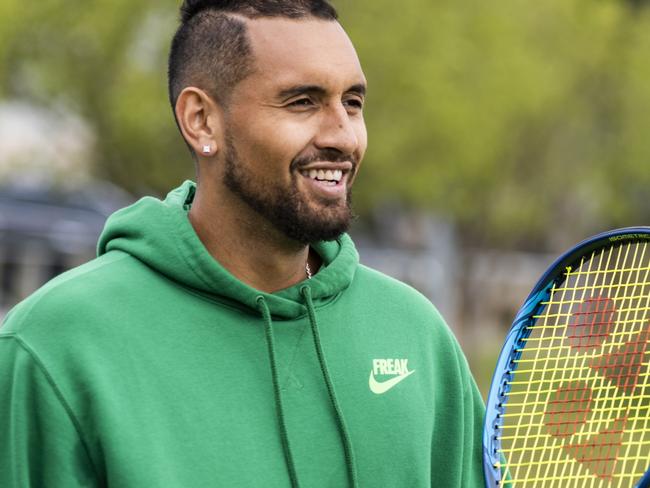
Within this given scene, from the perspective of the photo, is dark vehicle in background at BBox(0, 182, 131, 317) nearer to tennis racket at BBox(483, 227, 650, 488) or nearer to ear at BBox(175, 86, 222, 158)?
tennis racket at BBox(483, 227, 650, 488)

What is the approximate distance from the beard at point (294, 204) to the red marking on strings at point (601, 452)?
0.95m

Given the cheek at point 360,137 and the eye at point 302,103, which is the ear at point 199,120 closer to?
the eye at point 302,103

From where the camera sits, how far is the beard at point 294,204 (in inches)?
142

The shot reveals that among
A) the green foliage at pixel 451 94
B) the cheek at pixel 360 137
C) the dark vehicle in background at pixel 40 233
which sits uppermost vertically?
the cheek at pixel 360 137

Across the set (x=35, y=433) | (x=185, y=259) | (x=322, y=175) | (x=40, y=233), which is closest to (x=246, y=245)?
(x=185, y=259)

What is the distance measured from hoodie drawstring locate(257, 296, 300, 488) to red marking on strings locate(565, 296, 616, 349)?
0.97 m

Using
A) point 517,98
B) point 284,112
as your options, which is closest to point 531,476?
point 284,112

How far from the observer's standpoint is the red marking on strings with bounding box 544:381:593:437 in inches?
162

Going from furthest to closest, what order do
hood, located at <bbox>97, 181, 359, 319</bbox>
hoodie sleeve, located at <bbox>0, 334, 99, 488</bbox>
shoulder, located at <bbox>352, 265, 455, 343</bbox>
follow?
shoulder, located at <bbox>352, 265, 455, 343</bbox> < hood, located at <bbox>97, 181, 359, 319</bbox> < hoodie sleeve, located at <bbox>0, 334, 99, 488</bbox>

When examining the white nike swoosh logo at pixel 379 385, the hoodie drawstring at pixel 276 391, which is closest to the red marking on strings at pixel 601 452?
the white nike swoosh logo at pixel 379 385

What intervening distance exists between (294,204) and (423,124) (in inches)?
702

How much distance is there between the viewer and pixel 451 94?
838 inches

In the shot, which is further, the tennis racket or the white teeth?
the tennis racket

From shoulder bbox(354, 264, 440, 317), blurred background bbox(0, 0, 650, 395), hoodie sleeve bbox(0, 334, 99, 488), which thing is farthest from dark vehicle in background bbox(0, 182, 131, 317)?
hoodie sleeve bbox(0, 334, 99, 488)
